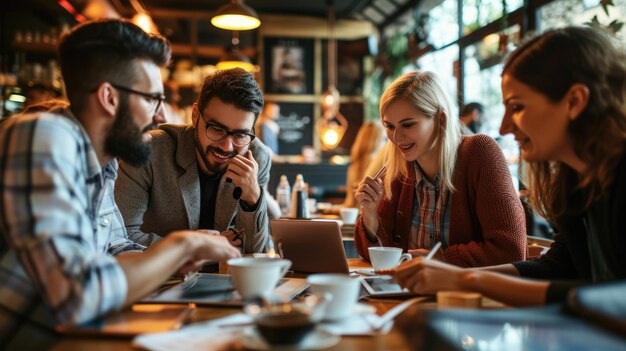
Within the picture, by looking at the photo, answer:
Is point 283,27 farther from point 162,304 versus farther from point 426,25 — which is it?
point 162,304

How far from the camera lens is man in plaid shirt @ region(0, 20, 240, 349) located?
3.72ft

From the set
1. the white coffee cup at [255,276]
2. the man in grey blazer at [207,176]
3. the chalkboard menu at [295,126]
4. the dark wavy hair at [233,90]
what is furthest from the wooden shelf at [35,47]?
the white coffee cup at [255,276]

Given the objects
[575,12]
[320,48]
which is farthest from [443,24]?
[320,48]

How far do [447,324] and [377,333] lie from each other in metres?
0.28

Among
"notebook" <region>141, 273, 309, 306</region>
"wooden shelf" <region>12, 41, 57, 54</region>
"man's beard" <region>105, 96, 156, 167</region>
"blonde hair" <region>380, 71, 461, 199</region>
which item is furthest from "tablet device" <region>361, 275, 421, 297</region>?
"wooden shelf" <region>12, 41, 57, 54</region>

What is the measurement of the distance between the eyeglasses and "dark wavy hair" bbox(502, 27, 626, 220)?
122cm

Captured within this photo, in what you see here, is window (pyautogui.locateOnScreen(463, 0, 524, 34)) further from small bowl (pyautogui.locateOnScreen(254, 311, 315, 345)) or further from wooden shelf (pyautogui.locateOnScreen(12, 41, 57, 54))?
wooden shelf (pyautogui.locateOnScreen(12, 41, 57, 54))

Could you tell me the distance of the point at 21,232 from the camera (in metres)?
1.13

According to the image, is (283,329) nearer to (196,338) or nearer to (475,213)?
(196,338)

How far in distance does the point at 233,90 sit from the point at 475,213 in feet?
3.64

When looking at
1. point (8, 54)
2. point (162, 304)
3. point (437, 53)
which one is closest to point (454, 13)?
point (437, 53)

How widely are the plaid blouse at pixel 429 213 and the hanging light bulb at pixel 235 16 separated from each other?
3.24 meters

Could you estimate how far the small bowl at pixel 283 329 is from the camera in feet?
3.39

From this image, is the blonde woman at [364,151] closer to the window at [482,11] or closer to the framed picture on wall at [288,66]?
the window at [482,11]
